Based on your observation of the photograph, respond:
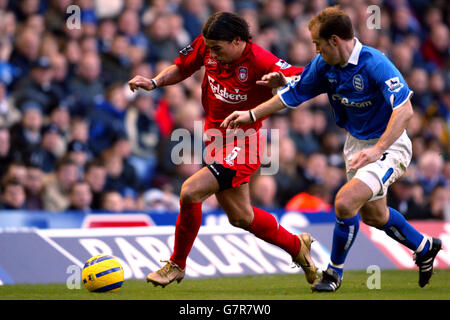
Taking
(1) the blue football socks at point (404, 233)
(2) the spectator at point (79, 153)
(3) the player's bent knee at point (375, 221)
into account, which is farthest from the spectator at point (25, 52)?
(1) the blue football socks at point (404, 233)

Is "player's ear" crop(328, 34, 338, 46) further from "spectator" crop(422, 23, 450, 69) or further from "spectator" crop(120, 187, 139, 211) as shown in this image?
"spectator" crop(422, 23, 450, 69)

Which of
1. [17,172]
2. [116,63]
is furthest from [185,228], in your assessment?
[116,63]

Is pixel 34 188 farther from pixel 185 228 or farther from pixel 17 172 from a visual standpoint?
pixel 185 228

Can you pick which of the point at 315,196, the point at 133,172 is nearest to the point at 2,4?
the point at 133,172

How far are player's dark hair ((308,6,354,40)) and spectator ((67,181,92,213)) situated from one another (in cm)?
440

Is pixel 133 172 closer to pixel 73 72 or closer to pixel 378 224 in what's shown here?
pixel 73 72

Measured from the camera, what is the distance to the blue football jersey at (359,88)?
6.22 meters

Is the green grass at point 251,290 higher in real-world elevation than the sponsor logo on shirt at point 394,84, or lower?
lower

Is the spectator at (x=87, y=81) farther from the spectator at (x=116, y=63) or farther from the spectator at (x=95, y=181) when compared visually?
the spectator at (x=95, y=181)

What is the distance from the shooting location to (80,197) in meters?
9.55

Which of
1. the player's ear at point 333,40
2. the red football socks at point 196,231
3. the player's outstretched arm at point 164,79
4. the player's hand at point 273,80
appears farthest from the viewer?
the player's outstretched arm at point 164,79

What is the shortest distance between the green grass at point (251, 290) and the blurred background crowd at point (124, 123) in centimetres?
238

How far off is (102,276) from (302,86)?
2.32m

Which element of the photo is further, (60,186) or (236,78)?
(60,186)
